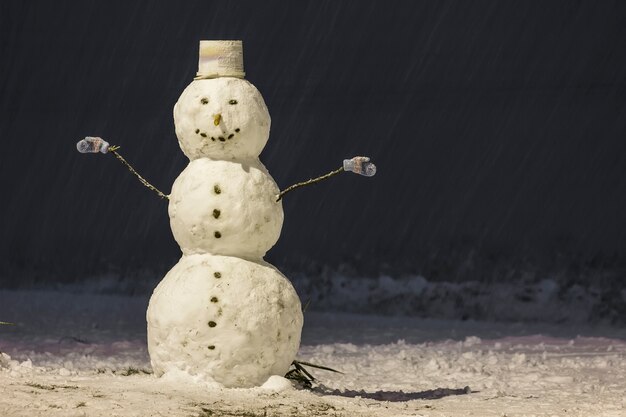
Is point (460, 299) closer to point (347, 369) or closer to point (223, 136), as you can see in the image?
point (347, 369)

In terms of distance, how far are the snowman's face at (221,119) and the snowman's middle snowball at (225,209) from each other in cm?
9

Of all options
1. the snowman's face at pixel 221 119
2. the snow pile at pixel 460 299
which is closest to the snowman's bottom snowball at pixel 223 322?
the snowman's face at pixel 221 119

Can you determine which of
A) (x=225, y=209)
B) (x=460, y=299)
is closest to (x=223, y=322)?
(x=225, y=209)

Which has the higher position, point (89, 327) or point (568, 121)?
point (568, 121)

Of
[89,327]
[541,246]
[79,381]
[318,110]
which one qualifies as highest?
[318,110]

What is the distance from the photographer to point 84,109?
54.8 ft

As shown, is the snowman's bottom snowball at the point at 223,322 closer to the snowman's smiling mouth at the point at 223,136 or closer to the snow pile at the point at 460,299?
the snowman's smiling mouth at the point at 223,136

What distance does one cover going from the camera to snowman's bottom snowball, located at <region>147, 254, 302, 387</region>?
6.54m

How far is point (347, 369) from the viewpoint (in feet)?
30.6

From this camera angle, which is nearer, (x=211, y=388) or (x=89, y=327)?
(x=211, y=388)

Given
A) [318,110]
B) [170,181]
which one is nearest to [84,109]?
[170,181]

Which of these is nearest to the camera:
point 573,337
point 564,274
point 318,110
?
point 573,337

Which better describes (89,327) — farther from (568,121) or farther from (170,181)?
(568,121)

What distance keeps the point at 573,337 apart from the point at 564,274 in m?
2.38
